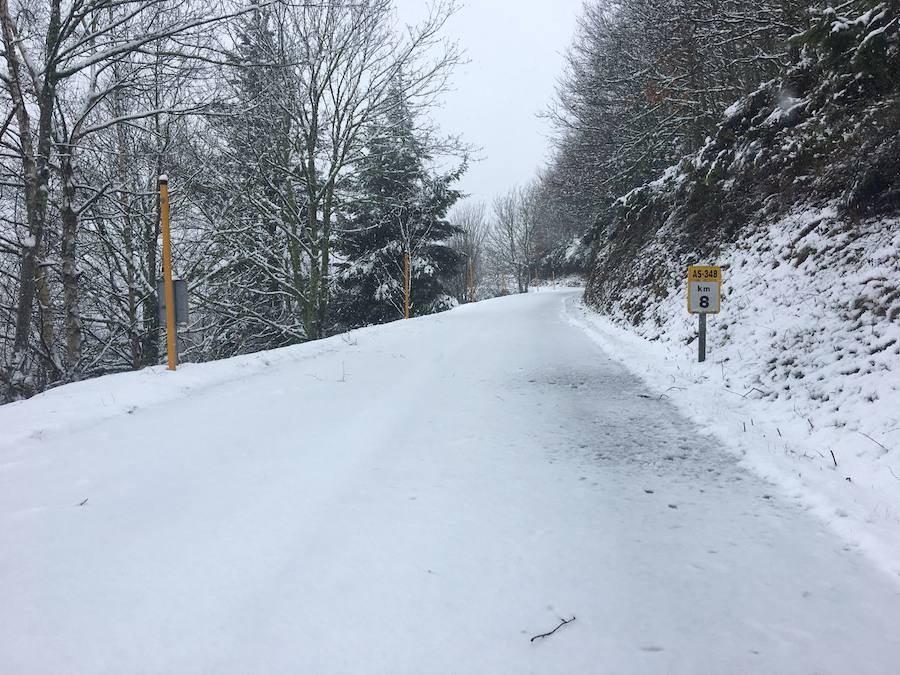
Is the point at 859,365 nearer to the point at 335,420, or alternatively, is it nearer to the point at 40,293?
the point at 335,420

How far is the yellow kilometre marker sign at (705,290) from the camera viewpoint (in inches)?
280

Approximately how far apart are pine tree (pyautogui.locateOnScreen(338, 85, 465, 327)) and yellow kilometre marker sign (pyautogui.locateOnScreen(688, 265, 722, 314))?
560 inches

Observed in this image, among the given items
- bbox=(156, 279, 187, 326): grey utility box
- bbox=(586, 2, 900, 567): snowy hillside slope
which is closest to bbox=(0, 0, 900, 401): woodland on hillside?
bbox=(586, 2, 900, 567): snowy hillside slope

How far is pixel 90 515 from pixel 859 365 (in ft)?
20.1

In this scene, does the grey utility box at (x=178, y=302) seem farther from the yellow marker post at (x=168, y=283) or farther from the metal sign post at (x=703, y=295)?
the metal sign post at (x=703, y=295)

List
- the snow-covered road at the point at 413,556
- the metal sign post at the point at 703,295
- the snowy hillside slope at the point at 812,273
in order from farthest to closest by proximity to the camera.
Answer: the metal sign post at the point at 703,295 < the snowy hillside slope at the point at 812,273 < the snow-covered road at the point at 413,556

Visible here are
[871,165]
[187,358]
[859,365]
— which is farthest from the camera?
[187,358]

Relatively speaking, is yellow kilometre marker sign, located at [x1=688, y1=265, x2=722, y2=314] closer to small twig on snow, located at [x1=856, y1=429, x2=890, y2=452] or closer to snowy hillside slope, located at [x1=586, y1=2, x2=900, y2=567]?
snowy hillside slope, located at [x1=586, y1=2, x2=900, y2=567]

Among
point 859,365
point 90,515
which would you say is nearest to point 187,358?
point 90,515

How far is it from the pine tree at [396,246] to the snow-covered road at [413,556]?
1674cm

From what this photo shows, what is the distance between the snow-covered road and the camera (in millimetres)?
1973

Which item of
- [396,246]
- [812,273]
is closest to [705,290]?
[812,273]

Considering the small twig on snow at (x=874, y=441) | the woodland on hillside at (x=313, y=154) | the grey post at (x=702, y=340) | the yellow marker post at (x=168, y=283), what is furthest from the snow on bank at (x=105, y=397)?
the small twig on snow at (x=874, y=441)

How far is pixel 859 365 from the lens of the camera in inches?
179
